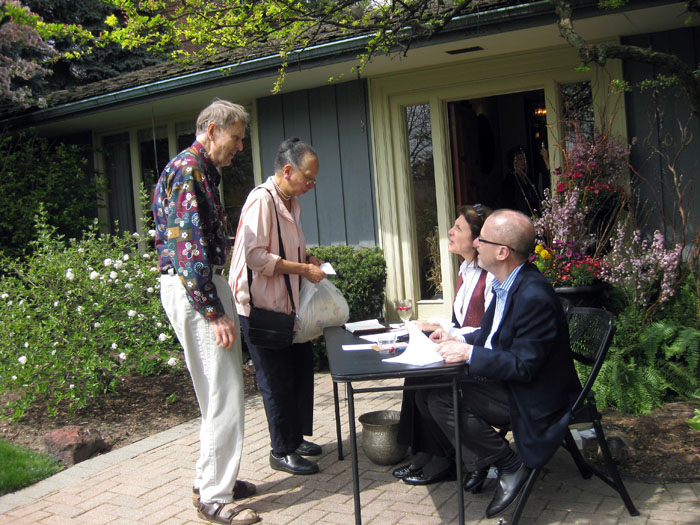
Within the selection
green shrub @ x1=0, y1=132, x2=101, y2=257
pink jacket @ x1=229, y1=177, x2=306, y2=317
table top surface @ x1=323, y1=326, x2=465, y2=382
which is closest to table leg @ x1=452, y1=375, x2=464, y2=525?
table top surface @ x1=323, y1=326, x2=465, y2=382

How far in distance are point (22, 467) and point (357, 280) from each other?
3.37 meters

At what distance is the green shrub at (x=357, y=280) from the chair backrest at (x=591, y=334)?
3017mm

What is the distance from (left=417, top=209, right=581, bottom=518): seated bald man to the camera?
2.77m

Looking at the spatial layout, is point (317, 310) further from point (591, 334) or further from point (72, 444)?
point (72, 444)

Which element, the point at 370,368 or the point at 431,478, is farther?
the point at 431,478

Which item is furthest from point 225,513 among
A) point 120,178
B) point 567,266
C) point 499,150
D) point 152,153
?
point 499,150

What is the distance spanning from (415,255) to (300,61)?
2.44 m

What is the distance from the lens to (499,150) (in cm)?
998

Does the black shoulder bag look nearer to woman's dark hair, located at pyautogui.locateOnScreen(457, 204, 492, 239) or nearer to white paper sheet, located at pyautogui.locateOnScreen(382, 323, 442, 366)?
white paper sheet, located at pyautogui.locateOnScreen(382, 323, 442, 366)

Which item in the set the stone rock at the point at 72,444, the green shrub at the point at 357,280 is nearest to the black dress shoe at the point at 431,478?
the stone rock at the point at 72,444

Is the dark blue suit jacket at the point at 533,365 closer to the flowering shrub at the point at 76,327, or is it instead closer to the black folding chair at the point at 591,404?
the black folding chair at the point at 591,404

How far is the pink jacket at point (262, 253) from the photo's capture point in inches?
141

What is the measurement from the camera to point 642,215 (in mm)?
6062

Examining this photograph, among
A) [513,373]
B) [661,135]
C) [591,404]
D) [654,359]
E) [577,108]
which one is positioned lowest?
[654,359]
